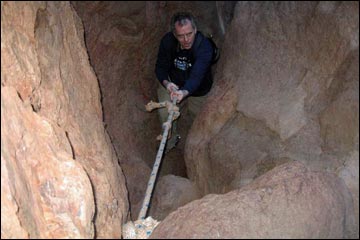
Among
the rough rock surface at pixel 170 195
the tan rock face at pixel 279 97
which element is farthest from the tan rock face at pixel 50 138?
the tan rock face at pixel 279 97

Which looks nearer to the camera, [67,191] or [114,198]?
[67,191]

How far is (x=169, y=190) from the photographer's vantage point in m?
3.12

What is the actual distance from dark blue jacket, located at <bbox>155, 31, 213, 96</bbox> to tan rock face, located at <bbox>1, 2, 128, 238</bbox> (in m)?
1.00

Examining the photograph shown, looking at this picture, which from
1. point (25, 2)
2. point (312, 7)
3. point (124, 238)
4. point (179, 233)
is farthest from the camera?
point (312, 7)

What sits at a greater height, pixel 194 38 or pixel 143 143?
pixel 194 38

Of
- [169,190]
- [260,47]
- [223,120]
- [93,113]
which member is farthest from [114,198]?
[260,47]

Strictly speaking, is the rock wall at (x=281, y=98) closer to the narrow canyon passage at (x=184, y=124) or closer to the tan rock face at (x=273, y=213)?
the narrow canyon passage at (x=184, y=124)

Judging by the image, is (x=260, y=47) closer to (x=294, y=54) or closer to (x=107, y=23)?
(x=294, y=54)

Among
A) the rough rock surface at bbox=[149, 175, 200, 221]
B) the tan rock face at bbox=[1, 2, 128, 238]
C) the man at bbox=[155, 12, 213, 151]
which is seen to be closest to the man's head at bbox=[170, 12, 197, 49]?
the man at bbox=[155, 12, 213, 151]

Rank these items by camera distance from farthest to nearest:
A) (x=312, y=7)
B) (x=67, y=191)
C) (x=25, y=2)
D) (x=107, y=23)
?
(x=107, y=23), (x=312, y=7), (x=25, y=2), (x=67, y=191)

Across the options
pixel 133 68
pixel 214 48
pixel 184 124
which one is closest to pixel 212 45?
pixel 214 48

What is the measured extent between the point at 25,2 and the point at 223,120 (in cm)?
182

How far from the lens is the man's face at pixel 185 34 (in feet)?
10.3

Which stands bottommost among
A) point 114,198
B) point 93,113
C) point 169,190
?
point 169,190
